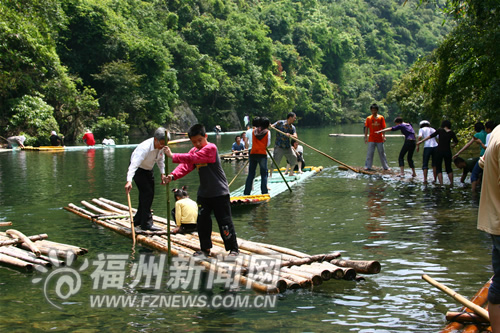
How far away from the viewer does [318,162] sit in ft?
75.8

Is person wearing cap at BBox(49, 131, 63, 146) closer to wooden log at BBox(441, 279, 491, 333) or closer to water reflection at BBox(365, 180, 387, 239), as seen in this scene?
water reflection at BBox(365, 180, 387, 239)

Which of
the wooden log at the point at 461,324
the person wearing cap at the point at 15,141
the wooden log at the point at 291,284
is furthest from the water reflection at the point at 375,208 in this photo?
the person wearing cap at the point at 15,141

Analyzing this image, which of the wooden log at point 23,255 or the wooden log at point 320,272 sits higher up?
the wooden log at point 320,272

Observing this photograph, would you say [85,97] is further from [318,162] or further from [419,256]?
[419,256]

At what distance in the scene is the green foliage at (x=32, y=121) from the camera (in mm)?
34281

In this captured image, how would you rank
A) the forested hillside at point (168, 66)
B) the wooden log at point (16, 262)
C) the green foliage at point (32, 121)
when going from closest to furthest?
the wooden log at point (16, 262) < the green foliage at point (32, 121) < the forested hillside at point (168, 66)

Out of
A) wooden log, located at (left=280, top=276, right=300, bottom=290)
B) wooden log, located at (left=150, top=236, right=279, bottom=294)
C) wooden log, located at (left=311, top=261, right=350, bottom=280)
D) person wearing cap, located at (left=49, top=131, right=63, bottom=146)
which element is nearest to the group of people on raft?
wooden log, located at (left=311, top=261, right=350, bottom=280)

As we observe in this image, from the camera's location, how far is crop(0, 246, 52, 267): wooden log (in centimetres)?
727

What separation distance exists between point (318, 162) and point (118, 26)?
29.5 m

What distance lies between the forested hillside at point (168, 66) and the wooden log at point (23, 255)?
9.92 meters

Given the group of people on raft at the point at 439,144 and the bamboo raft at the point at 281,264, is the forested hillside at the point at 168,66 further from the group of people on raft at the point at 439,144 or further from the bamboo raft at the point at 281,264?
the bamboo raft at the point at 281,264

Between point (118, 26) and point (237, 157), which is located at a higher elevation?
point (118, 26)

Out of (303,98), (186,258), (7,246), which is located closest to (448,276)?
(186,258)

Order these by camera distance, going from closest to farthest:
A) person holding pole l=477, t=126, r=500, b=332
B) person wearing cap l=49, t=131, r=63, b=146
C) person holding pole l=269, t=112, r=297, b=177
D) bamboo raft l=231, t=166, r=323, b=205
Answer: person holding pole l=477, t=126, r=500, b=332 → bamboo raft l=231, t=166, r=323, b=205 → person holding pole l=269, t=112, r=297, b=177 → person wearing cap l=49, t=131, r=63, b=146
